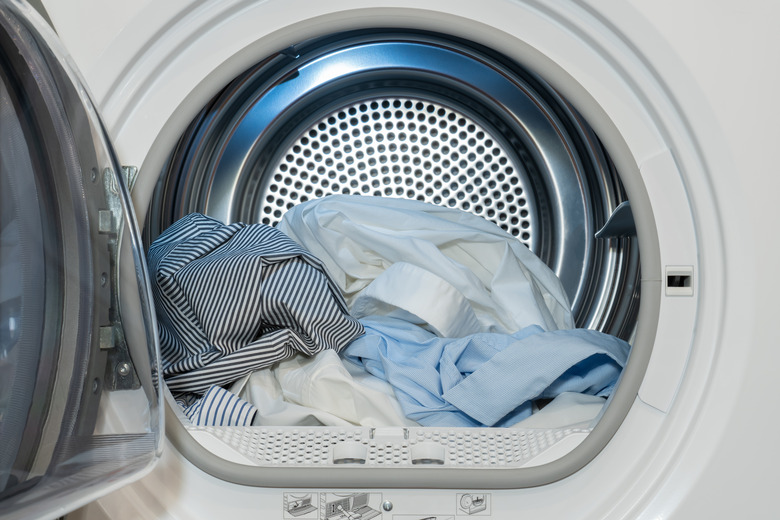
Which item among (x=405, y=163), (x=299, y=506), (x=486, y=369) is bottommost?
(x=299, y=506)

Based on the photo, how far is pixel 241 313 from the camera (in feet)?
2.56

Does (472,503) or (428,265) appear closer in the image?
(472,503)

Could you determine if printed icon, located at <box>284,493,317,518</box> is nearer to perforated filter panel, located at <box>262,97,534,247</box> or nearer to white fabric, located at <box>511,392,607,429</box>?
white fabric, located at <box>511,392,607,429</box>

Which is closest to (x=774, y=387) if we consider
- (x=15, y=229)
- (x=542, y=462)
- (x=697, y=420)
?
(x=697, y=420)

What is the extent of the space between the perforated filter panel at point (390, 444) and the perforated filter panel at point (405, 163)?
0.52 metres

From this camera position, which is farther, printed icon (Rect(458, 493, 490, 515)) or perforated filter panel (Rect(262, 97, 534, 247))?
perforated filter panel (Rect(262, 97, 534, 247))

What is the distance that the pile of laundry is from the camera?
0.74 m

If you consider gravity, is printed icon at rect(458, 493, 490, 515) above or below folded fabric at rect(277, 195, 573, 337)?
below

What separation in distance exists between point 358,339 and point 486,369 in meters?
0.17

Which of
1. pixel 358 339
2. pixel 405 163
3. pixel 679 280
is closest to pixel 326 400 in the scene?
pixel 358 339

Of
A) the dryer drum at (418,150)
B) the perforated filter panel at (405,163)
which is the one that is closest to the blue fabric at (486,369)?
the dryer drum at (418,150)

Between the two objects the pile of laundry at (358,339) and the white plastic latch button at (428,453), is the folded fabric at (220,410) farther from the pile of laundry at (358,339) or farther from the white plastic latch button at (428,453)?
the white plastic latch button at (428,453)

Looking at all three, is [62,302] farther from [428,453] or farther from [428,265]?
[428,265]

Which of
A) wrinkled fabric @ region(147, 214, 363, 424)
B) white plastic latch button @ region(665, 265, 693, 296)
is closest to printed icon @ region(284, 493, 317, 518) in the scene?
wrinkled fabric @ region(147, 214, 363, 424)
